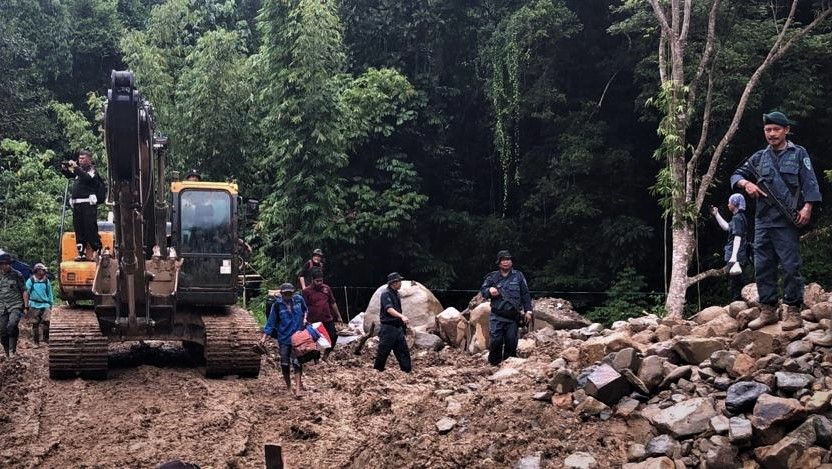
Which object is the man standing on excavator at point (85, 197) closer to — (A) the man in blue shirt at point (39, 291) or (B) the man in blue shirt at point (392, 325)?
(A) the man in blue shirt at point (39, 291)

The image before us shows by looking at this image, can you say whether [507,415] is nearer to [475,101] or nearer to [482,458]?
[482,458]

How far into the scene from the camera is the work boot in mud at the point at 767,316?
874 centimetres

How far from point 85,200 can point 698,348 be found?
26.1 feet

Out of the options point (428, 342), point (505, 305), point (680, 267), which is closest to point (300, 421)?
point (505, 305)

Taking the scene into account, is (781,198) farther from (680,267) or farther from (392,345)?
(680,267)

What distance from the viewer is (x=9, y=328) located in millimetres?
14750

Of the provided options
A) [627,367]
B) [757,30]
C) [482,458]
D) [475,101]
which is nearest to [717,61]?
[757,30]

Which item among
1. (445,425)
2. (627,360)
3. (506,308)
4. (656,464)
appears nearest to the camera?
(656,464)

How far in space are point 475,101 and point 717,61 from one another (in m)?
9.47

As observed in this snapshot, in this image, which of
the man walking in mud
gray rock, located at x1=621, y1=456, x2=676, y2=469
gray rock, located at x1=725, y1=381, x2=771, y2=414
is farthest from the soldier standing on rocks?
gray rock, located at x1=725, y1=381, x2=771, y2=414

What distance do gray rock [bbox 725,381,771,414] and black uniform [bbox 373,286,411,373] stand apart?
18.0 ft

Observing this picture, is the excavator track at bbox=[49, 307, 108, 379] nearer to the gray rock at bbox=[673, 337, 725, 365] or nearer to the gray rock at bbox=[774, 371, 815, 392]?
the gray rock at bbox=[673, 337, 725, 365]

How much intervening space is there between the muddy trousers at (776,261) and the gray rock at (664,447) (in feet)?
6.22

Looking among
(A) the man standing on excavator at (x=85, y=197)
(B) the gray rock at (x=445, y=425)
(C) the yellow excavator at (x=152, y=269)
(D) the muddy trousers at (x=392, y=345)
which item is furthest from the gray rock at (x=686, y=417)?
(A) the man standing on excavator at (x=85, y=197)
